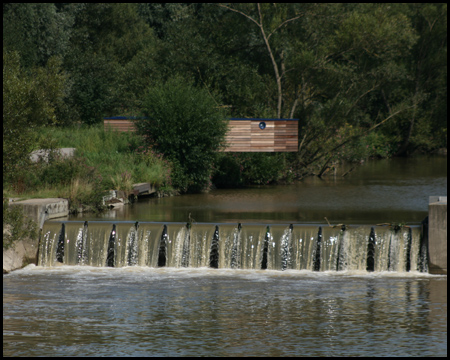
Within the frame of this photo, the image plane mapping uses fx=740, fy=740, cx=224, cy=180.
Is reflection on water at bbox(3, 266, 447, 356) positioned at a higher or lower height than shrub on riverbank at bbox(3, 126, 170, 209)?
lower

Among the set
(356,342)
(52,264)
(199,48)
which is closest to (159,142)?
(199,48)

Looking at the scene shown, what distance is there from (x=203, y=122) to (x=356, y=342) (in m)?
21.6

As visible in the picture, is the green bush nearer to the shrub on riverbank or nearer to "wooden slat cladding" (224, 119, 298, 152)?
the shrub on riverbank

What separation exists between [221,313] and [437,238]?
649cm

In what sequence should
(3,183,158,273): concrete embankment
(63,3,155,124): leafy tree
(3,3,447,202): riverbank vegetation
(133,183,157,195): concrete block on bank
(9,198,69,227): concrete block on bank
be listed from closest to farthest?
(3,183,158,273): concrete embankment, (9,198,69,227): concrete block on bank, (3,3,447,202): riverbank vegetation, (133,183,157,195): concrete block on bank, (63,3,155,124): leafy tree

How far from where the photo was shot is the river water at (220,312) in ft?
39.6

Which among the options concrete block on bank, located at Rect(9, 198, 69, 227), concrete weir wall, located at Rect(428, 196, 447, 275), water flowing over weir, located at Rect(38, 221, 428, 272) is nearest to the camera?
concrete weir wall, located at Rect(428, 196, 447, 275)

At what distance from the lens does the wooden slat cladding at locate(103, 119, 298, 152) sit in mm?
36344

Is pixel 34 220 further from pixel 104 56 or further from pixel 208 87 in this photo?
pixel 104 56

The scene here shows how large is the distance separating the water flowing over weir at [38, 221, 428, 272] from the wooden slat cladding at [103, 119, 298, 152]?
53.6ft

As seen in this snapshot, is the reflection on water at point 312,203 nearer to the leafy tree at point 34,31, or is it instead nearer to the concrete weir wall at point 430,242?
the concrete weir wall at point 430,242

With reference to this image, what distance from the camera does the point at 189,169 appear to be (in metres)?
33.5

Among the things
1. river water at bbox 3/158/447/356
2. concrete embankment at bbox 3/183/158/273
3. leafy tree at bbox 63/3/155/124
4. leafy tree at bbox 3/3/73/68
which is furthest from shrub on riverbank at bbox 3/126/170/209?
leafy tree at bbox 3/3/73/68

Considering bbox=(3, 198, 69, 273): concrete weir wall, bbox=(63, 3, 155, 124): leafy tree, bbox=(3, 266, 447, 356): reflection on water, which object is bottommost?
bbox=(3, 266, 447, 356): reflection on water
